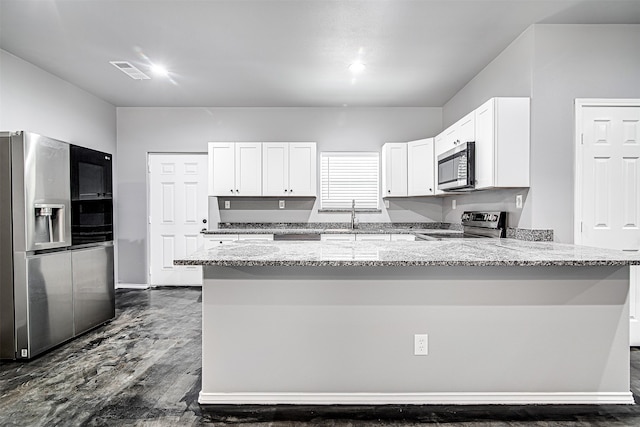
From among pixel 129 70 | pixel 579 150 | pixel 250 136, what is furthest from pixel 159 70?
A: pixel 579 150

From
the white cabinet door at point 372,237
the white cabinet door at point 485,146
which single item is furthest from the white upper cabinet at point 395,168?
the white cabinet door at point 485,146

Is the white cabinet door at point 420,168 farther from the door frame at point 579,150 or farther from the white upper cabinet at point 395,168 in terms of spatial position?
the door frame at point 579,150

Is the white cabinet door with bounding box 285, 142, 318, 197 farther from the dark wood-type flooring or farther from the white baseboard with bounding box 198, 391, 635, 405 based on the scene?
the white baseboard with bounding box 198, 391, 635, 405

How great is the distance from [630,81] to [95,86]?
18.4 feet

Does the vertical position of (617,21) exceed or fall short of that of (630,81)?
it exceeds it

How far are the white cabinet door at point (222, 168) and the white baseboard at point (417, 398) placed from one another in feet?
10.3

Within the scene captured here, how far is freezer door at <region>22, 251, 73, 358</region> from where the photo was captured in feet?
8.91

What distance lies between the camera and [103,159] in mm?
3566

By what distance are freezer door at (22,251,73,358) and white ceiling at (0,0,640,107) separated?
1.93 metres

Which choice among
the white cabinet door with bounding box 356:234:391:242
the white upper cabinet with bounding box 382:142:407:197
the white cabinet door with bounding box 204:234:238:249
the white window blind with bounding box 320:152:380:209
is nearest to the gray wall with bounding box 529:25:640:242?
the white cabinet door with bounding box 356:234:391:242

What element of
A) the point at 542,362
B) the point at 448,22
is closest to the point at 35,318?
the point at 542,362

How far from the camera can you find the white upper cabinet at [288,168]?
4762mm

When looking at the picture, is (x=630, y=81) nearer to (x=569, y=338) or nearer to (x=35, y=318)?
(x=569, y=338)

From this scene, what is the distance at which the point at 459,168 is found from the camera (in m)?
3.39
